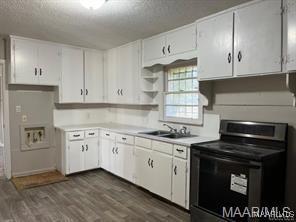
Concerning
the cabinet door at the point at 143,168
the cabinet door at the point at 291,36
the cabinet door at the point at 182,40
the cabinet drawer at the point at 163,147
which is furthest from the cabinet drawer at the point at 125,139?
the cabinet door at the point at 291,36

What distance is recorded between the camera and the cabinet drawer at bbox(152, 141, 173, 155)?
9.42ft

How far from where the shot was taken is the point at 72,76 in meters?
4.28

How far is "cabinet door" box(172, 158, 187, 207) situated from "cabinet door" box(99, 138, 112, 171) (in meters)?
1.60

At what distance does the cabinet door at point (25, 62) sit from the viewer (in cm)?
365

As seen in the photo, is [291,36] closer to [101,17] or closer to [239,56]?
[239,56]

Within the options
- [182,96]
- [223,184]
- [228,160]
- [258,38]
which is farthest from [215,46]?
[223,184]

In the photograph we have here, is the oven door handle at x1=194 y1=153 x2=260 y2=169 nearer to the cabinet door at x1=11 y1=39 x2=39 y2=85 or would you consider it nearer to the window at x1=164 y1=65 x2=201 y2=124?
the window at x1=164 y1=65 x2=201 y2=124

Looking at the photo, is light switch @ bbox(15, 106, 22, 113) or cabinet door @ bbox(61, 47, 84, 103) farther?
cabinet door @ bbox(61, 47, 84, 103)

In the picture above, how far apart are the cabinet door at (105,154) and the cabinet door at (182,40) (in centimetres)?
199

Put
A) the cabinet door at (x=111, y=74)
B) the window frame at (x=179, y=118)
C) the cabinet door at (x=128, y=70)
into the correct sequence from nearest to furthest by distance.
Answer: the window frame at (x=179, y=118) → the cabinet door at (x=128, y=70) → the cabinet door at (x=111, y=74)

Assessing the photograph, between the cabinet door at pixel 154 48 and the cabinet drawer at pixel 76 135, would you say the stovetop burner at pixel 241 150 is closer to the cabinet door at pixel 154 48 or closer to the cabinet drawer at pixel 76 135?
the cabinet door at pixel 154 48

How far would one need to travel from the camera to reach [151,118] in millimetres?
4074

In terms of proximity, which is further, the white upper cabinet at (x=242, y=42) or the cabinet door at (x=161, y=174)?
the cabinet door at (x=161, y=174)

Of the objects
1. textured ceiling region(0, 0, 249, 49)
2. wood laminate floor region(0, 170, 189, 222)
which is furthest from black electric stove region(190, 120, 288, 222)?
textured ceiling region(0, 0, 249, 49)
